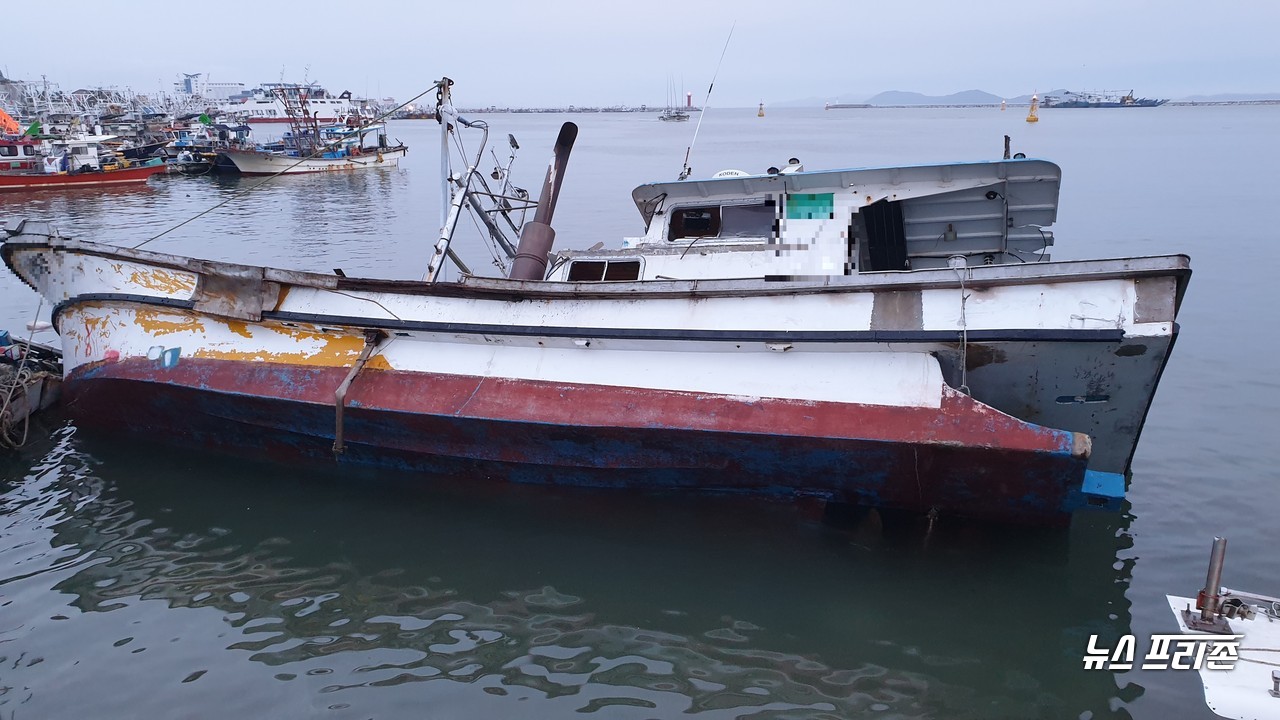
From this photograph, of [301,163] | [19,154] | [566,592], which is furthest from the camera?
[301,163]

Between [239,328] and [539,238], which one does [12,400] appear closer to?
[239,328]

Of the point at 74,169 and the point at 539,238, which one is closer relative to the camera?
the point at 539,238

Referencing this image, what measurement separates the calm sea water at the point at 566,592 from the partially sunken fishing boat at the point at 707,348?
0.41 metres

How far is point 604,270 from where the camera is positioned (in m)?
7.92

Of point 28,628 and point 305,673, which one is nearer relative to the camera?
point 305,673

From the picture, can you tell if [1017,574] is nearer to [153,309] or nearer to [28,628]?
[28,628]

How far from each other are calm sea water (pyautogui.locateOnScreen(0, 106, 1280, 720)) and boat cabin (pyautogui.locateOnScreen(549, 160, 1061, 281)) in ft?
7.27

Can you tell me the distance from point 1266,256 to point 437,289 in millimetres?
18648

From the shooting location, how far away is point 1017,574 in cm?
634

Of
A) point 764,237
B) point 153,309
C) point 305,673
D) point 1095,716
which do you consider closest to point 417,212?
point 153,309

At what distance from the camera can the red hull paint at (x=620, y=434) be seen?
241 inches

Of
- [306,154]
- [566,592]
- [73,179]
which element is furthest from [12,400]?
[306,154]

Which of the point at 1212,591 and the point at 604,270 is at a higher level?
the point at 604,270

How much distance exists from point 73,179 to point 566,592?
140 feet
